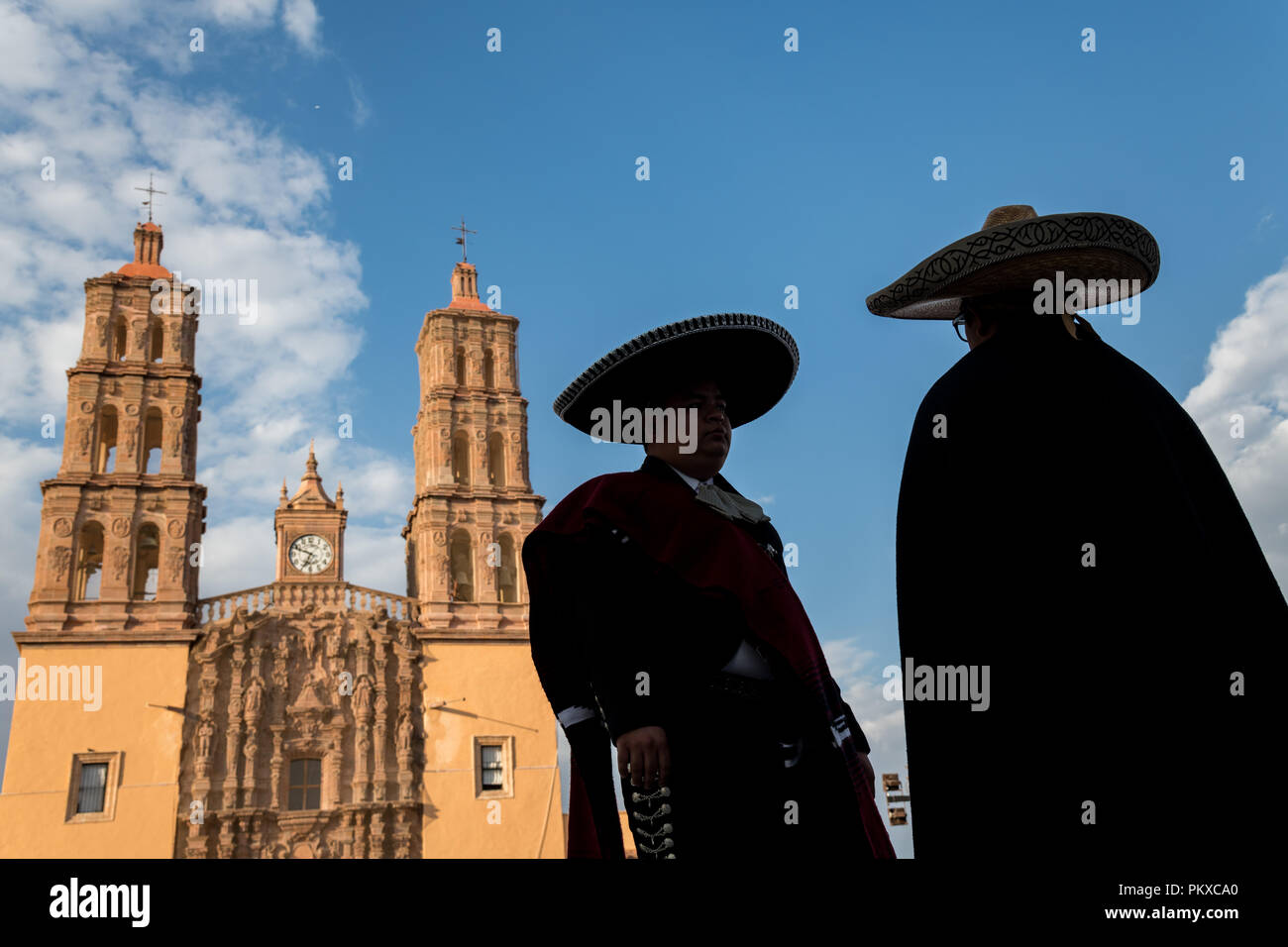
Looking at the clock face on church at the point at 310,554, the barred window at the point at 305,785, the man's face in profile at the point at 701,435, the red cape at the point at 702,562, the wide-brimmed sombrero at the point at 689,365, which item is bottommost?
the barred window at the point at 305,785

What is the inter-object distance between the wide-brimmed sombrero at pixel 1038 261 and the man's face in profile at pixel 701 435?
995 mm

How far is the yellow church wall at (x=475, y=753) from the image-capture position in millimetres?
23766

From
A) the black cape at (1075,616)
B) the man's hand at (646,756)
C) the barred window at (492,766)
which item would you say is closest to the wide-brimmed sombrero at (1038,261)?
the black cape at (1075,616)

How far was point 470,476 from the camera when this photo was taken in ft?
92.4

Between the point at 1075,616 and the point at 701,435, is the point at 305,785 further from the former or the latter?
the point at 1075,616

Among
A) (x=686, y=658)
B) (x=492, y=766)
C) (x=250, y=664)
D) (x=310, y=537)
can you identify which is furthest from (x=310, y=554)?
(x=686, y=658)

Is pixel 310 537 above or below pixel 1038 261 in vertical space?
above

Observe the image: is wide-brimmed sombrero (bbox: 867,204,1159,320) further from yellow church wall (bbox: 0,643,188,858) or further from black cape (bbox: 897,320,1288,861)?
yellow church wall (bbox: 0,643,188,858)

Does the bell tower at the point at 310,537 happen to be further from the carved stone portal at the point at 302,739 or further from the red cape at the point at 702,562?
the red cape at the point at 702,562

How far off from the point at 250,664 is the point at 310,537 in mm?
5157

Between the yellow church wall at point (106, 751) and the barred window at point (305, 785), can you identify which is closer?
the yellow church wall at point (106, 751)

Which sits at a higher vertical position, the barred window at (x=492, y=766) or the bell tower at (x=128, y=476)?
the bell tower at (x=128, y=476)

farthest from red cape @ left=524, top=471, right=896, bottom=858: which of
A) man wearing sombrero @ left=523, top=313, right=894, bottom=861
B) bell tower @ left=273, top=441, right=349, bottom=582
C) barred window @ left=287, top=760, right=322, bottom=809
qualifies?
bell tower @ left=273, top=441, right=349, bottom=582

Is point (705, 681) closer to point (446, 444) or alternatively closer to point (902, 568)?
point (902, 568)
